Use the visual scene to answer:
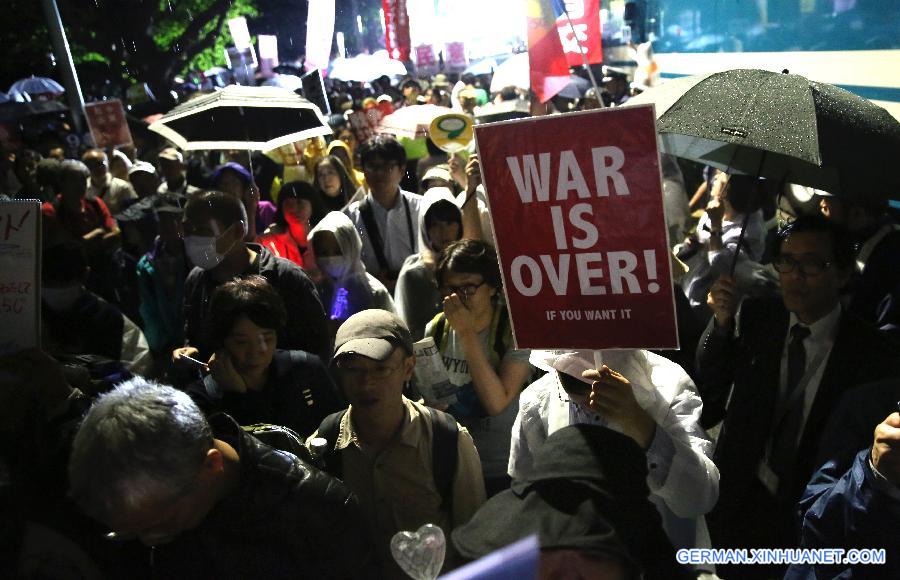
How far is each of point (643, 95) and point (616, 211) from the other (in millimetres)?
1832

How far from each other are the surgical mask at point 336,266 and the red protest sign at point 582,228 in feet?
7.80

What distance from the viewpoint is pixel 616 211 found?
2176 millimetres

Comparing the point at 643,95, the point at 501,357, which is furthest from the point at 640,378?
the point at 643,95

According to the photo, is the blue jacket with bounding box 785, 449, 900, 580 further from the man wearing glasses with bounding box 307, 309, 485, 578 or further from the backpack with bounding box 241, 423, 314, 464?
the backpack with bounding box 241, 423, 314, 464

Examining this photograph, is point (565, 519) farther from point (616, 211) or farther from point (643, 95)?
point (643, 95)

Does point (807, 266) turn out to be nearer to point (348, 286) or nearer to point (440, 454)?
point (440, 454)

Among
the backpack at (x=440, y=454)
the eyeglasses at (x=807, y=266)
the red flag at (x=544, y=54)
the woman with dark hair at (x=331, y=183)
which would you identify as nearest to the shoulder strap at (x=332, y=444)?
the backpack at (x=440, y=454)

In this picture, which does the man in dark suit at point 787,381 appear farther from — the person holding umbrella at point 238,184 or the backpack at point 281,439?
the person holding umbrella at point 238,184

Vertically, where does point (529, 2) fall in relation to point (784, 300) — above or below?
above

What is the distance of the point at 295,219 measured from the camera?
239 inches

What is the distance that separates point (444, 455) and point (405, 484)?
0.51 ft

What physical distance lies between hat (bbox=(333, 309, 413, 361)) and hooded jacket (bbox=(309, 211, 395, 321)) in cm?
158

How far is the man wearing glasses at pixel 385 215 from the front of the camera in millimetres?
5641

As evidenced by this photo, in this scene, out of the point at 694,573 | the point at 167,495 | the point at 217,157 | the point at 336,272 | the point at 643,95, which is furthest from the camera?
the point at 217,157
